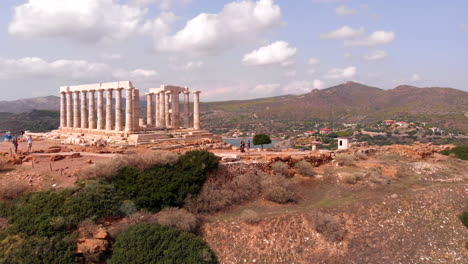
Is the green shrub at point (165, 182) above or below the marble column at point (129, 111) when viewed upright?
below

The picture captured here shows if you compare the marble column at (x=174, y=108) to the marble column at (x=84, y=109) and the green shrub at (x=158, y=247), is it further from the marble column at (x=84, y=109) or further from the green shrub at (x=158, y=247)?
the green shrub at (x=158, y=247)

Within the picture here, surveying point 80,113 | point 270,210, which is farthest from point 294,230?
point 80,113

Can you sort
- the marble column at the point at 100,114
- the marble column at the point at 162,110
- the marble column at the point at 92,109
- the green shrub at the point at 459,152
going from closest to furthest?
the green shrub at the point at 459,152 < the marble column at the point at 100,114 < the marble column at the point at 92,109 < the marble column at the point at 162,110

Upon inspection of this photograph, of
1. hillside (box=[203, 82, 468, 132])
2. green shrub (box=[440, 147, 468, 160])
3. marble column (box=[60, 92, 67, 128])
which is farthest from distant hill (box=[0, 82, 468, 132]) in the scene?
marble column (box=[60, 92, 67, 128])

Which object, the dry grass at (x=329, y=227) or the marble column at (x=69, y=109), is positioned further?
the marble column at (x=69, y=109)

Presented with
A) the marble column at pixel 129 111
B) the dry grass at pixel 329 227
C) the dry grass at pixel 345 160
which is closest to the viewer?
the dry grass at pixel 329 227

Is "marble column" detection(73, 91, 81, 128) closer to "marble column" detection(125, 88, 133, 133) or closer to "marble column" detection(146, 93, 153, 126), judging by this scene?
"marble column" detection(146, 93, 153, 126)

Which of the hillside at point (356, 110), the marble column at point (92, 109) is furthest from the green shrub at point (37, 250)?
the hillside at point (356, 110)
